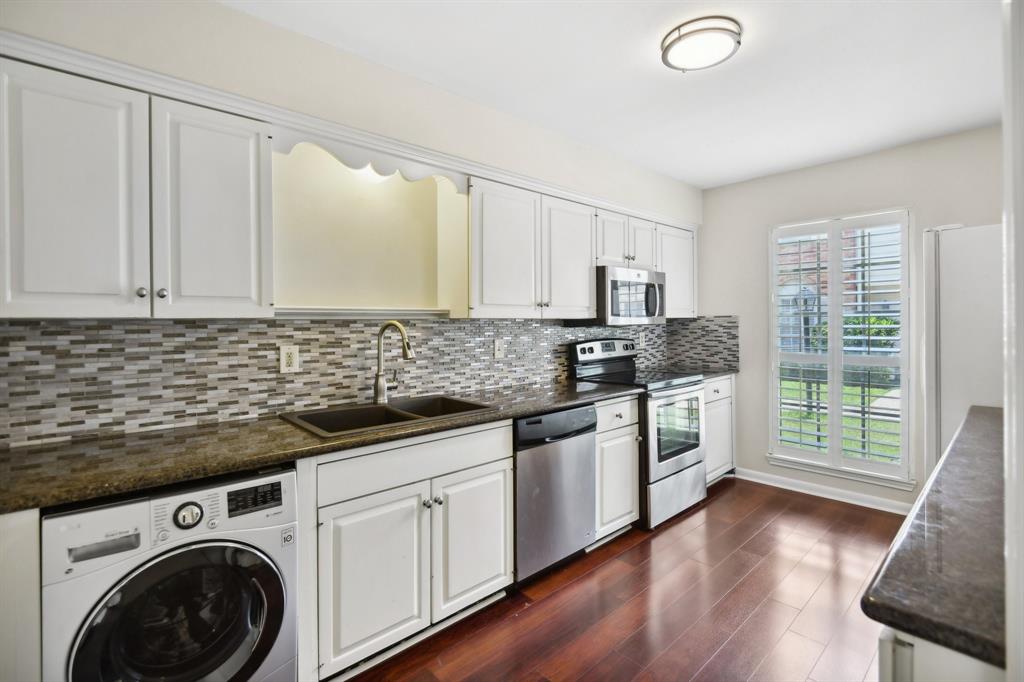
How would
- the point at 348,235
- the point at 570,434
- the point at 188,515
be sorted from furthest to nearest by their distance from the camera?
the point at 570,434 < the point at 348,235 < the point at 188,515

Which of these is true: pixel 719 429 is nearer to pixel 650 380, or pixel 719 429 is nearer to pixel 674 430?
pixel 674 430

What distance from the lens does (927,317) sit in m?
2.52

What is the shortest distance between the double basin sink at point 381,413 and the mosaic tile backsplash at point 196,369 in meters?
0.10

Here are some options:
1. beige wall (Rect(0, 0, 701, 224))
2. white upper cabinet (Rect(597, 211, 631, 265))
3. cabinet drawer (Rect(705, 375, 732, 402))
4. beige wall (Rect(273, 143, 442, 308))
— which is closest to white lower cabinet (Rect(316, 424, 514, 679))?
beige wall (Rect(273, 143, 442, 308))

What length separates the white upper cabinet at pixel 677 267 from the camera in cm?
383

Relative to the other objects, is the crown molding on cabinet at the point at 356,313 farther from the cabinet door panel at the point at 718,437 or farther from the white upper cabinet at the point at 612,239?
the cabinet door panel at the point at 718,437

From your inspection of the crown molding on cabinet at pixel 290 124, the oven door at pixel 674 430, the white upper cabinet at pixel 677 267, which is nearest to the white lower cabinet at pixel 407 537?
the oven door at pixel 674 430

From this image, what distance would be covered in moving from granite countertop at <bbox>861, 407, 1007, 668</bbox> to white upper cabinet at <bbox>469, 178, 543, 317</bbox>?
6.33 feet

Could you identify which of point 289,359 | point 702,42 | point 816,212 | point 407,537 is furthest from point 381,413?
point 816,212

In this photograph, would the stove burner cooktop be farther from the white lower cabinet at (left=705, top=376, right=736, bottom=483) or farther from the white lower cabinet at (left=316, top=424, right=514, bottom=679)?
the white lower cabinet at (left=316, top=424, right=514, bottom=679)

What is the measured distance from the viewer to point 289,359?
2.12 meters

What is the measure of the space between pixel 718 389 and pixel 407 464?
2.85m

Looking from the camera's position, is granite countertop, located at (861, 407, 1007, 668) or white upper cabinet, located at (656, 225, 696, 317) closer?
granite countertop, located at (861, 407, 1007, 668)

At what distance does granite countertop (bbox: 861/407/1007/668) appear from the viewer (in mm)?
655
